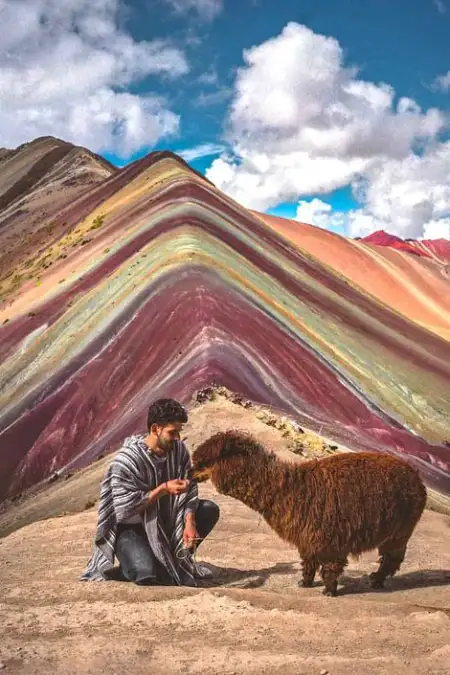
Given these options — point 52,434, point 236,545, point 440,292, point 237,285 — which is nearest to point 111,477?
point 236,545

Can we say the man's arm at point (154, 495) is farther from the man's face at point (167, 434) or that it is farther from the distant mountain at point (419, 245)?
the distant mountain at point (419, 245)

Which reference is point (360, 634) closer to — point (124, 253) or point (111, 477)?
point (111, 477)

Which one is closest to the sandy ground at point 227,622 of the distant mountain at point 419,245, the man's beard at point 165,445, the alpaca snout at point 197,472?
the alpaca snout at point 197,472

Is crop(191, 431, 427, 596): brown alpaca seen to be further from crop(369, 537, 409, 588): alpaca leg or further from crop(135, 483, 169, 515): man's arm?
crop(135, 483, 169, 515): man's arm

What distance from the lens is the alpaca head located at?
4.03 meters

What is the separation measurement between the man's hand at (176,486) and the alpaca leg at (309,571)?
0.88 m

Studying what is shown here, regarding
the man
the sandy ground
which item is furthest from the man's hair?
the sandy ground

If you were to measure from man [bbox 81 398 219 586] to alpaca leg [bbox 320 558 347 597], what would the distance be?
73 cm

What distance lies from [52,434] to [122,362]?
5.42ft

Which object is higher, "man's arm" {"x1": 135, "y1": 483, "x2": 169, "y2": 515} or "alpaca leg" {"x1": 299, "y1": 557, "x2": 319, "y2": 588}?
"man's arm" {"x1": 135, "y1": 483, "x2": 169, "y2": 515}

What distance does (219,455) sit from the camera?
4.03 m

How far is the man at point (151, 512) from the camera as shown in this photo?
3934mm

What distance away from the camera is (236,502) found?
6.46 metres

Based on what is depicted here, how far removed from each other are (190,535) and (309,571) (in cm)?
74
